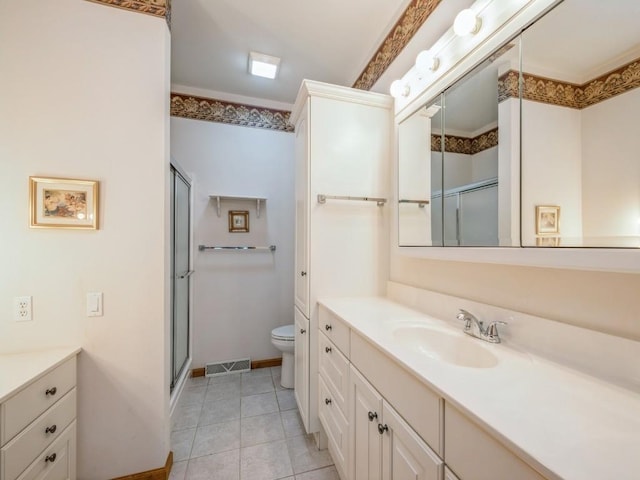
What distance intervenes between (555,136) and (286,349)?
2181 mm

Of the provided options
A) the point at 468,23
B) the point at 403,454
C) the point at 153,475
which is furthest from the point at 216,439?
the point at 468,23

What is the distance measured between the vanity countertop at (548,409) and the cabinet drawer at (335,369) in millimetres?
431

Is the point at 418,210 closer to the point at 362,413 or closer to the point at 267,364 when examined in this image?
the point at 362,413

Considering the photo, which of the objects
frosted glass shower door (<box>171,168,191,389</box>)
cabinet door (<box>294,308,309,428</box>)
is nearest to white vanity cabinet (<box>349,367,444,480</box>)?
cabinet door (<box>294,308,309,428</box>)

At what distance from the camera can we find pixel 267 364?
2.75m

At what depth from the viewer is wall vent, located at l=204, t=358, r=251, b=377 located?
258cm

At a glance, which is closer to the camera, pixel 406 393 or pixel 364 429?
pixel 406 393

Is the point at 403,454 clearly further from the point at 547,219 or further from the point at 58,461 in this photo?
the point at 58,461

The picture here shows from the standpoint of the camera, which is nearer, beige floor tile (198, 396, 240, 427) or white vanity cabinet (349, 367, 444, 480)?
white vanity cabinet (349, 367, 444, 480)

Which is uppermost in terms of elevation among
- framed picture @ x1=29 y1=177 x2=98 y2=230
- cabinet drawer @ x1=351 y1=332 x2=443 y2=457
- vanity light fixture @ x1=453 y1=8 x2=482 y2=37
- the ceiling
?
the ceiling

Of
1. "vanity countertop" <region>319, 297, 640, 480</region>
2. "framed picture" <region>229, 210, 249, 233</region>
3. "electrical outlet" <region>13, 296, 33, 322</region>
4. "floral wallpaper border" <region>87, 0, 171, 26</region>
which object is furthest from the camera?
"framed picture" <region>229, 210, 249, 233</region>

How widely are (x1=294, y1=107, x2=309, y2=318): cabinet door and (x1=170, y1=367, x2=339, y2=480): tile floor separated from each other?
818mm

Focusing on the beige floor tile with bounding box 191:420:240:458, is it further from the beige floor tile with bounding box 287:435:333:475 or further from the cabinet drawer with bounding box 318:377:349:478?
the cabinet drawer with bounding box 318:377:349:478

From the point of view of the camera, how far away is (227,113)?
2.70m
